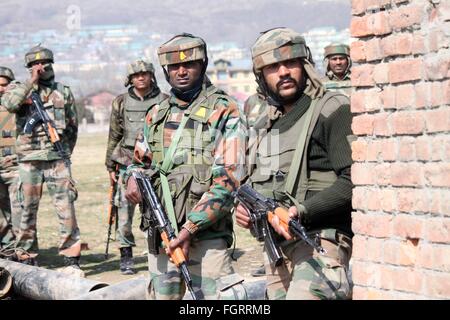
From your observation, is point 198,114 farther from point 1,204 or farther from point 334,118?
point 1,204

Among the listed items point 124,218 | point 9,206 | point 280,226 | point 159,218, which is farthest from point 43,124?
point 280,226

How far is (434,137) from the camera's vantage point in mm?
4949

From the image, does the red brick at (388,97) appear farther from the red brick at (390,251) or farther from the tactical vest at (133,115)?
the tactical vest at (133,115)

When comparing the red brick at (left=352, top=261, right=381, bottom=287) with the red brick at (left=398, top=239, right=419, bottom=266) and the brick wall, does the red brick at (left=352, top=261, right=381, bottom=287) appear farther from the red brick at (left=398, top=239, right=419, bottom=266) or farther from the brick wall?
the red brick at (left=398, top=239, right=419, bottom=266)

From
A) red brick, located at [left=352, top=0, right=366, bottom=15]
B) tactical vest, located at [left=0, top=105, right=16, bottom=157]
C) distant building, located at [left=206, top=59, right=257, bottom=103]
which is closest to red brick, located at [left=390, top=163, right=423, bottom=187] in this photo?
red brick, located at [left=352, top=0, right=366, bottom=15]

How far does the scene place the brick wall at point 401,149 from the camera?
4922mm

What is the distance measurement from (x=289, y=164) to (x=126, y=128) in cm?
576

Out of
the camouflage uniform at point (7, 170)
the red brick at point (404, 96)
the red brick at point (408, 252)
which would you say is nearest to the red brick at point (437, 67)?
the red brick at point (404, 96)

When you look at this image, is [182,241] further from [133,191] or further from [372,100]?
[372,100]

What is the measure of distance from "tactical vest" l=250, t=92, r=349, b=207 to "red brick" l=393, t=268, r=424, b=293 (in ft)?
2.30

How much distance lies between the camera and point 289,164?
224 inches

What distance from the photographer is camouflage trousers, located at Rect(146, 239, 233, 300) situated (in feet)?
21.2
